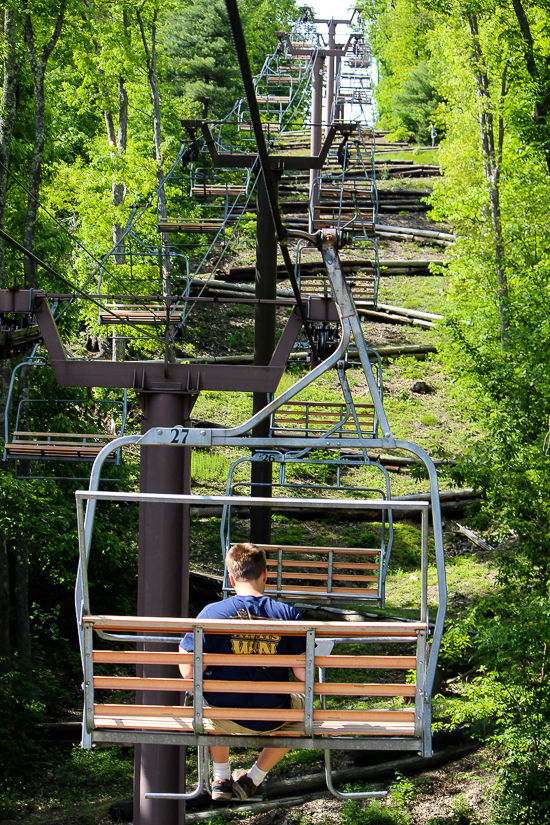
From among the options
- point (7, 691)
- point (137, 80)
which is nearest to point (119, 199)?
point (137, 80)

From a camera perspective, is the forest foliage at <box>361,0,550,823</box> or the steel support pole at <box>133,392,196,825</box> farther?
the forest foliage at <box>361,0,550,823</box>

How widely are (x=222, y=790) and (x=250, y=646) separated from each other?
73 cm

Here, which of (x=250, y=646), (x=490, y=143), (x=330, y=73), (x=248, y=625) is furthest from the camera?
(x=490, y=143)

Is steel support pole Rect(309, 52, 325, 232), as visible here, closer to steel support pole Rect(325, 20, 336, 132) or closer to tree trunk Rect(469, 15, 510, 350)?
steel support pole Rect(325, 20, 336, 132)

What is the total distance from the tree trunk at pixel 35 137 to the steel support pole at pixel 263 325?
2.68 m

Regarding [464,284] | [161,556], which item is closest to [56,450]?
[161,556]

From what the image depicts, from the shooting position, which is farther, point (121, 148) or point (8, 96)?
point (121, 148)

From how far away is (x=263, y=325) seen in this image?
11.0m

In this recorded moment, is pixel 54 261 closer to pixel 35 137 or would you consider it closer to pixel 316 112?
pixel 35 137

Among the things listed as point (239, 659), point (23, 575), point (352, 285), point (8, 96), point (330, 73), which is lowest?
point (23, 575)

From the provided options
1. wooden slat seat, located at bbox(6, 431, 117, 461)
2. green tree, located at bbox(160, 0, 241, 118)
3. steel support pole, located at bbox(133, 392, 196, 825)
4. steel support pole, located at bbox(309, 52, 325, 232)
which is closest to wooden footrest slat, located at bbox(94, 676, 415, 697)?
steel support pole, located at bbox(133, 392, 196, 825)

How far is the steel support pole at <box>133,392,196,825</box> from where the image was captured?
6.30 meters

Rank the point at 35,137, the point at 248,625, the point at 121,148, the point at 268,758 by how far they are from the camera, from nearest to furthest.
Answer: the point at 248,625, the point at 268,758, the point at 35,137, the point at 121,148

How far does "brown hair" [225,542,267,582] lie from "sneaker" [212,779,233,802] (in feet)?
3.08
